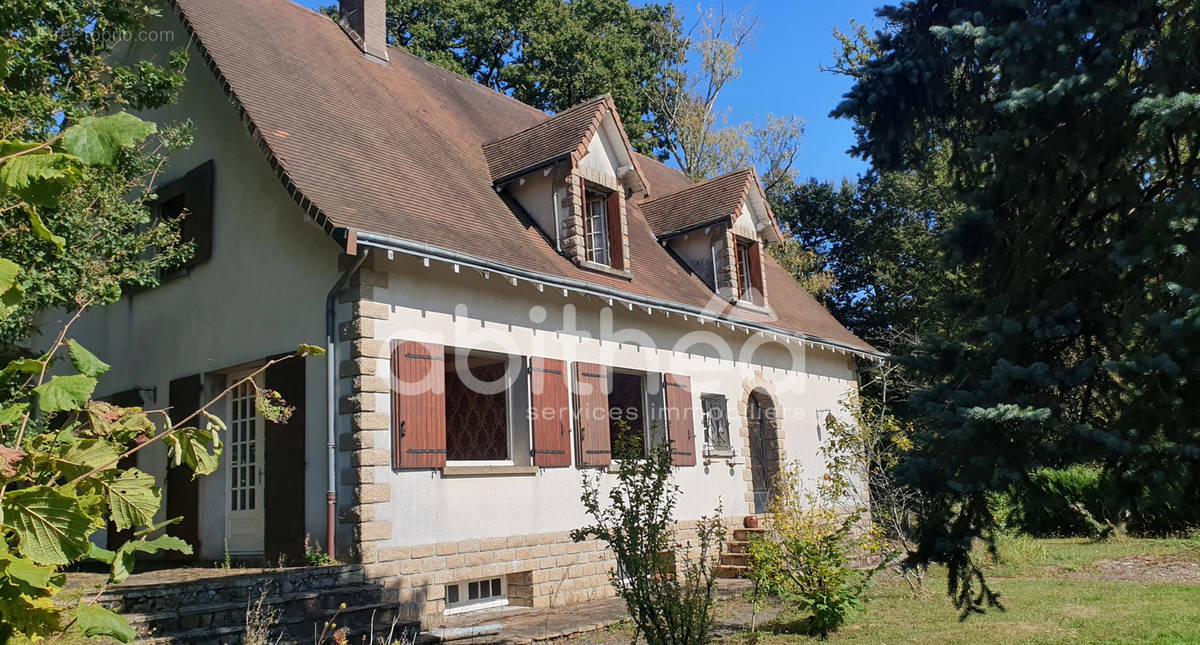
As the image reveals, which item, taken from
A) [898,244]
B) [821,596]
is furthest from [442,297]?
[898,244]

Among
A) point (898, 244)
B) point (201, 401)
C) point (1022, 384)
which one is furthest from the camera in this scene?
point (898, 244)

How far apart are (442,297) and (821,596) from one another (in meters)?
4.59

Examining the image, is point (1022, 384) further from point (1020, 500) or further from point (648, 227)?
point (648, 227)

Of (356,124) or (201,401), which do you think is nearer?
(201,401)

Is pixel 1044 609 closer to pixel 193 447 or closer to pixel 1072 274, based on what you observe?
pixel 1072 274

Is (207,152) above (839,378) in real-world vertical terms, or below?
above

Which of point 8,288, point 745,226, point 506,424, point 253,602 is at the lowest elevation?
point 253,602

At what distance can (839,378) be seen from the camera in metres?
15.8

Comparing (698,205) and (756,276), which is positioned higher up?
(698,205)

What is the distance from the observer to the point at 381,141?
10.7m

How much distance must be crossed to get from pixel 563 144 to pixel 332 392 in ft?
15.0

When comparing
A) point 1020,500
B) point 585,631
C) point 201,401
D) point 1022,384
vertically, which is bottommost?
point 585,631

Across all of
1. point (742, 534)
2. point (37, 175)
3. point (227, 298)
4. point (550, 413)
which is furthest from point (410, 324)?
point (37, 175)

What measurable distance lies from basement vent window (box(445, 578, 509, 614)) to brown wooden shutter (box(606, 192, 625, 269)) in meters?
4.38
